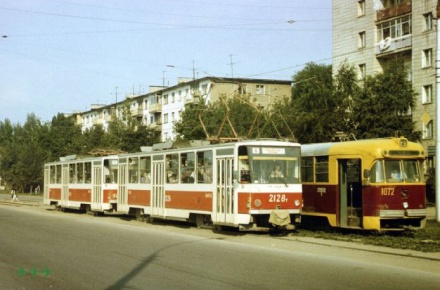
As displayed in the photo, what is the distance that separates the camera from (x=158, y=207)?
2402cm

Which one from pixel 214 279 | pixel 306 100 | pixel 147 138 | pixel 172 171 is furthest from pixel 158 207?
pixel 147 138

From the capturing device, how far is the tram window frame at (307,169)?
20438mm

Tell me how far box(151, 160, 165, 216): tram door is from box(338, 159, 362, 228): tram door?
293 inches

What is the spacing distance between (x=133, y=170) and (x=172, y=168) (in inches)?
161

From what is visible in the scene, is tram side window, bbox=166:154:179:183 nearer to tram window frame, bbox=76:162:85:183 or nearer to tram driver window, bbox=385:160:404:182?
tram driver window, bbox=385:160:404:182

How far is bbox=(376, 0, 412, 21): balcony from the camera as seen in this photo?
46.9 m

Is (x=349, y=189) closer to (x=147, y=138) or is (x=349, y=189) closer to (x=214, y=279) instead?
(x=214, y=279)

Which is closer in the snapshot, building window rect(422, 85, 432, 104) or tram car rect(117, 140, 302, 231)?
tram car rect(117, 140, 302, 231)

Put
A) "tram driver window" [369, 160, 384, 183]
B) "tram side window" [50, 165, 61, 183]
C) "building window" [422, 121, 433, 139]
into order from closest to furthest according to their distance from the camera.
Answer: "tram driver window" [369, 160, 384, 183]
"tram side window" [50, 165, 61, 183]
"building window" [422, 121, 433, 139]

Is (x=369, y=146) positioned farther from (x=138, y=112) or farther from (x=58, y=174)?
(x=138, y=112)

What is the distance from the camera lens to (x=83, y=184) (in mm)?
32219

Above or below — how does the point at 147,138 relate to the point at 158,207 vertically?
above

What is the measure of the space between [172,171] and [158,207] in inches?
70.9

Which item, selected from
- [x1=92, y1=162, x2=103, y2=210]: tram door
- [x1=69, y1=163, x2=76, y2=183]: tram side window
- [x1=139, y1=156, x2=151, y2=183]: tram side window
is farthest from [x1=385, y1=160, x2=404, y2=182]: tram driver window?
[x1=69, y1=163, x2=76, y2=183]: tram side window
